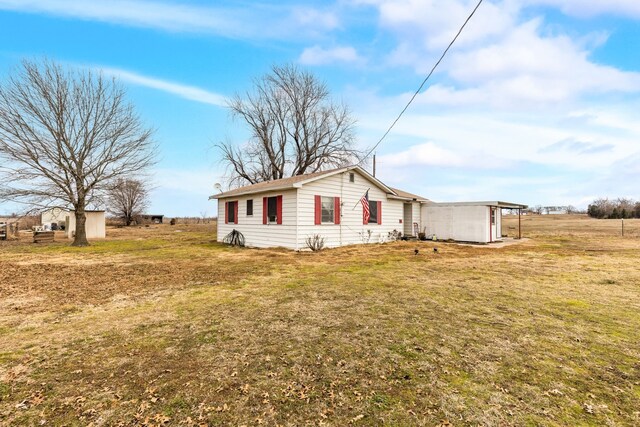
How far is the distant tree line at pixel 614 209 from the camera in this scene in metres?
41.5

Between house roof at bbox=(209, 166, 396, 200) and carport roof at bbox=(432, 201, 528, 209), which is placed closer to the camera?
house roof at bbox=(209, 166, 396, 200)

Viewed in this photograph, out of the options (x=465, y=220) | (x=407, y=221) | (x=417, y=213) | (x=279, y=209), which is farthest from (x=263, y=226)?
(x=465, y=220)

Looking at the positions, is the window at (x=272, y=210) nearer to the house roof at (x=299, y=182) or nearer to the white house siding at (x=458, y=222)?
the house roof at (x=299, y=182)

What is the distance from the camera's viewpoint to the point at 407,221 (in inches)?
719

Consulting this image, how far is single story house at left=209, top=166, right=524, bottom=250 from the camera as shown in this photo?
41.4ft

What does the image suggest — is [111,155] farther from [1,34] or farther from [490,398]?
[490,398]

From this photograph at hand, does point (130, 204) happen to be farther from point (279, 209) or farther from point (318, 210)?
point (318, 210)

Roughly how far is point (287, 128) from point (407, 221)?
626 inches

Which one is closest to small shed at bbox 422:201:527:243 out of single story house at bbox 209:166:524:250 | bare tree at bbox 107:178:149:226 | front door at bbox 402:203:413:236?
single story house at bbox 209:166:524:250

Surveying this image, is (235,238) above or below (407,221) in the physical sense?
below

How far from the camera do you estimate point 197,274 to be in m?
7.72

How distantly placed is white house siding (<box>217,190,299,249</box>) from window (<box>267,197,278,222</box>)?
0.75 ft

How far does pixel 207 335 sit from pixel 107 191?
1784 centimetres

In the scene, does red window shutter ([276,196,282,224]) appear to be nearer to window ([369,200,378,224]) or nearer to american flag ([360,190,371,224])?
american flag ([360,190,371,224])
